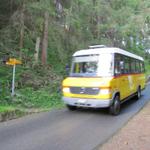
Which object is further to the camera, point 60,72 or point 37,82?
point 60,72

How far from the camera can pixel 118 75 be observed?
11.2 metres

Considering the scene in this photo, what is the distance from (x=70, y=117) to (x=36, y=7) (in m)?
8.07

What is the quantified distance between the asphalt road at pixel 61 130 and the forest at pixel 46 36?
1.48 m

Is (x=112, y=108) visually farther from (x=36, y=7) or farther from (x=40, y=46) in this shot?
(x=40, y=46)

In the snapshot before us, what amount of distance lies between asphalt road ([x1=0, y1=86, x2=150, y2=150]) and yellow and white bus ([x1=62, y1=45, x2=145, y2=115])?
1.93 ft

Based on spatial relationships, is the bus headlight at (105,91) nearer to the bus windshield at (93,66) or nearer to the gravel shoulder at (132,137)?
the bus windshield at (93,66)

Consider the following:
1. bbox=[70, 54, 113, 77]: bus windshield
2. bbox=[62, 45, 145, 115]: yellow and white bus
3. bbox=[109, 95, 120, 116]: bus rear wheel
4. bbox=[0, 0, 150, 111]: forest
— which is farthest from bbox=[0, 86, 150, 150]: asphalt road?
bbox=[70, 54, 113, 77]: bus windshield

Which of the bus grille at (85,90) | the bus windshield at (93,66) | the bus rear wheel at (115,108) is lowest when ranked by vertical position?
the bus rear wheel at (115,108)

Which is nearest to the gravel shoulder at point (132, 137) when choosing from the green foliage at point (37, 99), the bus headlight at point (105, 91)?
the bus headlight at point (105, 91)

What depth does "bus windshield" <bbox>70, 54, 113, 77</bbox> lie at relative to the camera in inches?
428

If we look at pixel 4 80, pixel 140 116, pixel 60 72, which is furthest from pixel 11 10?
pixel 140 116

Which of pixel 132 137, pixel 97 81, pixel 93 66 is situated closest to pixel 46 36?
pixel 93 66

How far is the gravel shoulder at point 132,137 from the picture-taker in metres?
6.53

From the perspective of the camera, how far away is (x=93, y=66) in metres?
11.2
